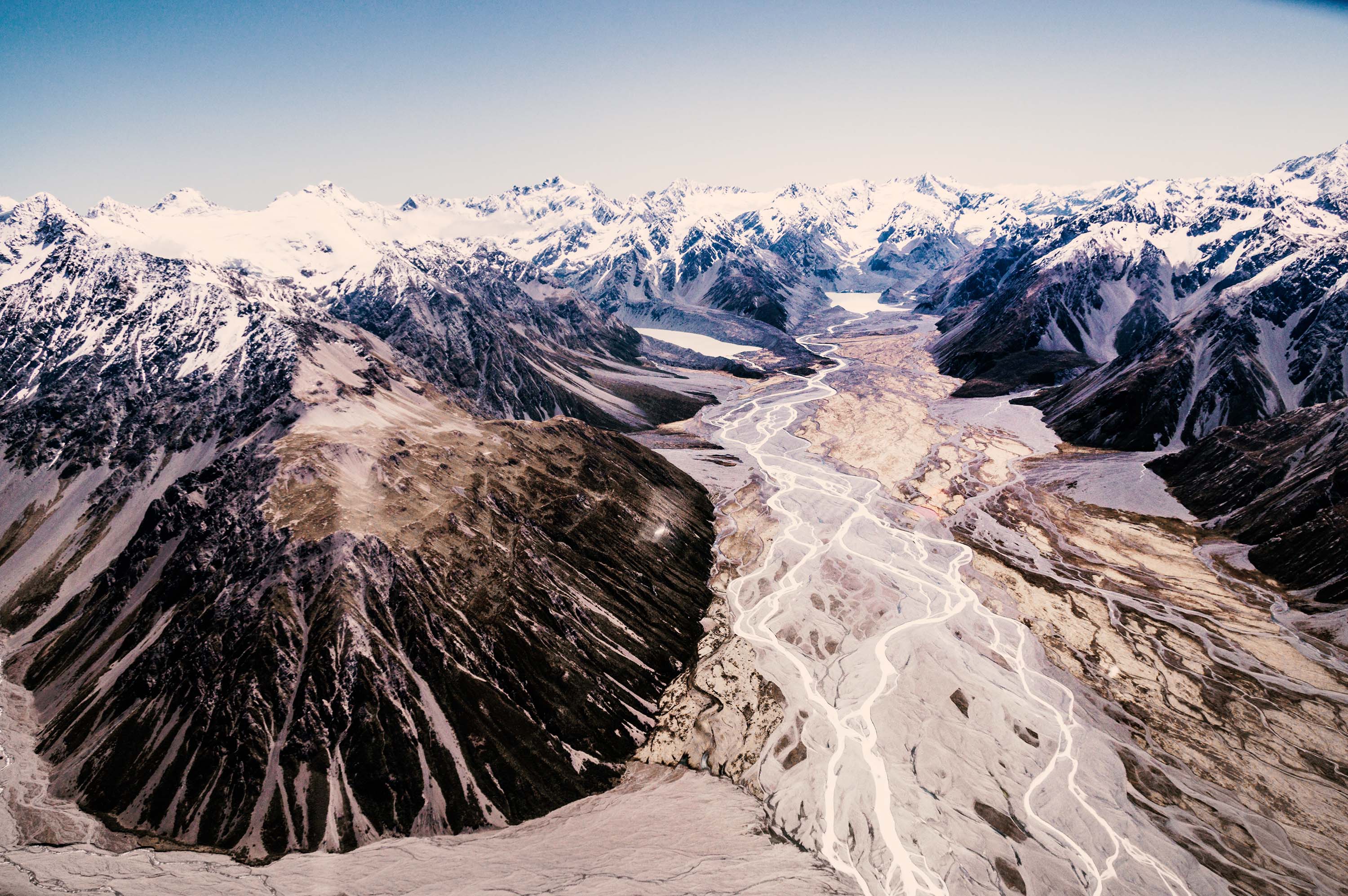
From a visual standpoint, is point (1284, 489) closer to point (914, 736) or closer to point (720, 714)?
point (914, 736)

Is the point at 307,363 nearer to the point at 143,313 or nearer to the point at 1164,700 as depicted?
the point at 143,313

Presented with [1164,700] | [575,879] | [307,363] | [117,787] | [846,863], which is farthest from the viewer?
[307,363]

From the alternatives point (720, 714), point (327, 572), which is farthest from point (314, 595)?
point (720, 714)

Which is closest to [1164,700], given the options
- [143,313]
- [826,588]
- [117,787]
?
[826,588]

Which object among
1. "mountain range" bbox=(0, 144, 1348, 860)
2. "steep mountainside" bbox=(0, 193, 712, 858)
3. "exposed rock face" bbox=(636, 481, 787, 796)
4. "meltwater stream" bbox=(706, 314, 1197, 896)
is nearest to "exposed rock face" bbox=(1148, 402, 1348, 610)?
"mountain range" bbox=(0, 144, 1348, 860)

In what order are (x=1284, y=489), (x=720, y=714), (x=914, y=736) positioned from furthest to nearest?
(x=1284, y=489)
(x=720, y=714)
(x=914, y=736)

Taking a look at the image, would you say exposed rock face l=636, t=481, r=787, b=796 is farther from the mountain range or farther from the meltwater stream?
the mountain range
